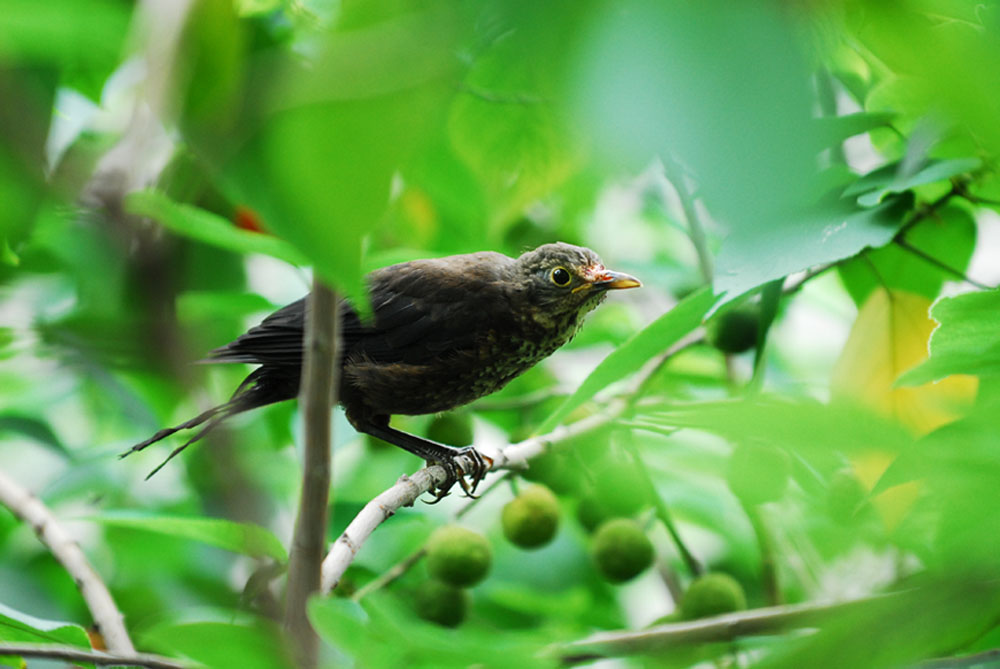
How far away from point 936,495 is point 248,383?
1.83 metres

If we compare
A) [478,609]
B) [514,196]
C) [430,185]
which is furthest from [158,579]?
[514,196]

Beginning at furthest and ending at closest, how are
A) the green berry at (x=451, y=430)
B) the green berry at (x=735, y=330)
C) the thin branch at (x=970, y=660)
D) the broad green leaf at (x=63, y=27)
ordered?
the green berry at (x=451, y=430)
the green berry at (x=735, y=330)
the thin branch at (x=970, y=660)
the broad green leaf at (x=63, y=27)

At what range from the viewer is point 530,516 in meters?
2.20

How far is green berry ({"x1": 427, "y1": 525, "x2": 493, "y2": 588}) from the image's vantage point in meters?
2.10

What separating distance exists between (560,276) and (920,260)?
0.80 m

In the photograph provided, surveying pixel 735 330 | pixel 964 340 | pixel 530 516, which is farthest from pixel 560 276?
pixel 964 340

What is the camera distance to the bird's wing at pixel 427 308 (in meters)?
2.20

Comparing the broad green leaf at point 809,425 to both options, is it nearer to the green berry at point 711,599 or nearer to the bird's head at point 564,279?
the bird's head at point 564,279

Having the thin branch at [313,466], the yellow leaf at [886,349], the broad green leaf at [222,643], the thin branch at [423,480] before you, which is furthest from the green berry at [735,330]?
the broad green leaf at [222,643]

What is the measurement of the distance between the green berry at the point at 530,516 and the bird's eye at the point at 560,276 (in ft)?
1.73

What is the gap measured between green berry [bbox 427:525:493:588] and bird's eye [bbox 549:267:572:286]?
0.65m

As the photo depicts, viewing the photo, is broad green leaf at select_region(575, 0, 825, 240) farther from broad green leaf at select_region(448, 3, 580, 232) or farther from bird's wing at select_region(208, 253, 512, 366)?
bird's wing at select_region(208, 253, 512, 366)

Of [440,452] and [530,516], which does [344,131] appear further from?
[440,452]

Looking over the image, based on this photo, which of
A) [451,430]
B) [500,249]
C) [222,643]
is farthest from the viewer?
[500,249]
